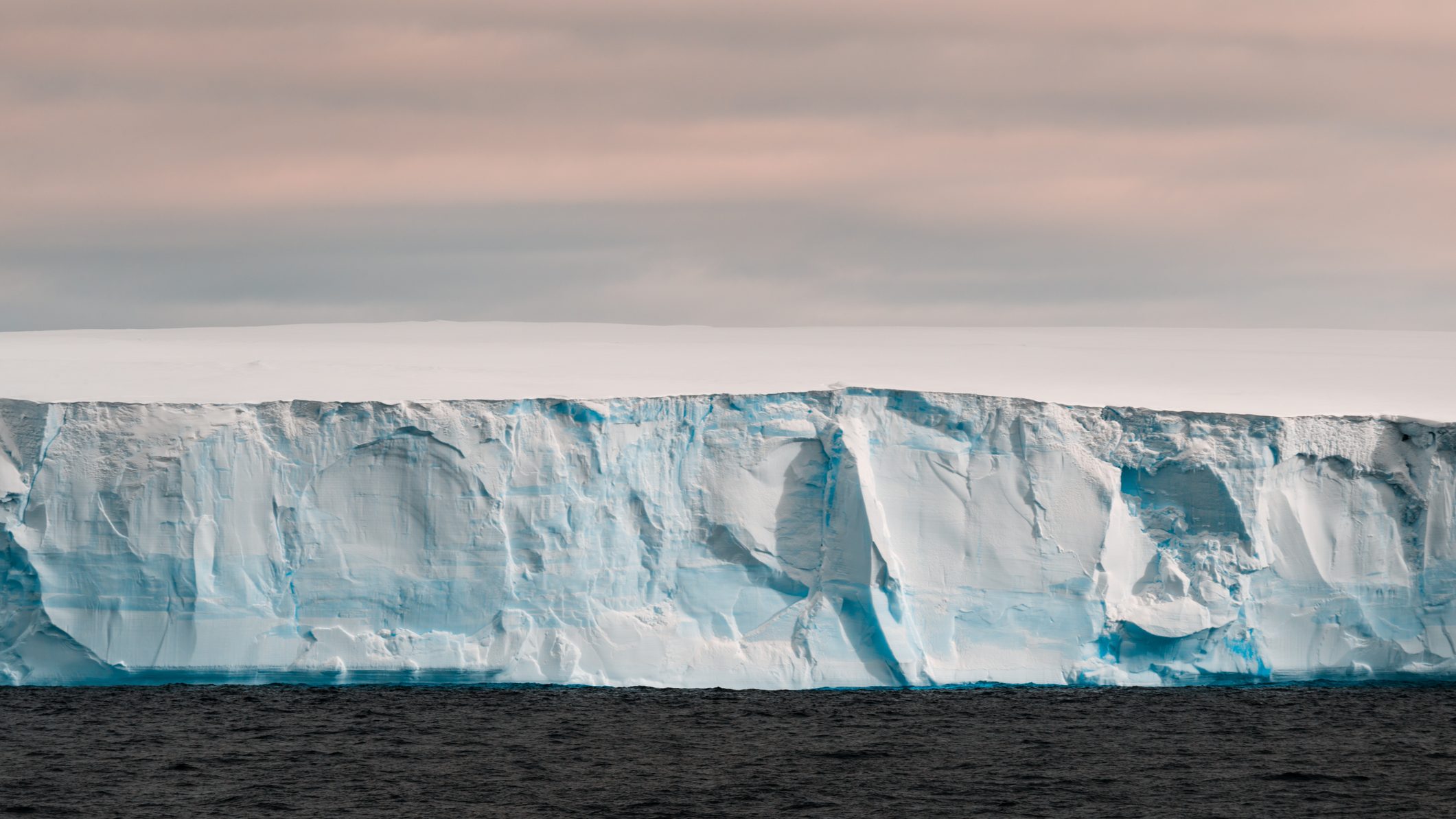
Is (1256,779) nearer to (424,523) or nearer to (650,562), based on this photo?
(650,562)

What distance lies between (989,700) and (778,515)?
2335 millimetres

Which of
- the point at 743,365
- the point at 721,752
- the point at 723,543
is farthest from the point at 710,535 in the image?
the point at 743,365

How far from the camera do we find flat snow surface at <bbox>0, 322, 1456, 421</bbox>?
14.9 meters

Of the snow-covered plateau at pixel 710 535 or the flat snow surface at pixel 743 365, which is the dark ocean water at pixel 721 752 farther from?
the flat snow surface at pixel 743 365

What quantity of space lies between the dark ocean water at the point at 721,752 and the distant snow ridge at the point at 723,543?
42 centimetres

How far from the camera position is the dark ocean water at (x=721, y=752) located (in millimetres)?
10352

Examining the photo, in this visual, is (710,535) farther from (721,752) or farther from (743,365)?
(743,365)

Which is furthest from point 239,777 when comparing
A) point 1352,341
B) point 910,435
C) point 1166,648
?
point 1352,341

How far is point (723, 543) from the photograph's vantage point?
14133 millimetres

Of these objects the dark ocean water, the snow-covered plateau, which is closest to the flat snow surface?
the snow-covered plateau

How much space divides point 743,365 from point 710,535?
10.9ft

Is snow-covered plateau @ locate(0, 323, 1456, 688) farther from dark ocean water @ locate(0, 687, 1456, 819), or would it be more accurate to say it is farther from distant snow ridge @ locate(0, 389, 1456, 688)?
dark ocean water @ locate(0, 687, 1456, 819)

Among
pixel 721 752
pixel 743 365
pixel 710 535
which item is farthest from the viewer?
pixel 743 365

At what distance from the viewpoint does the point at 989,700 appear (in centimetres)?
1465
